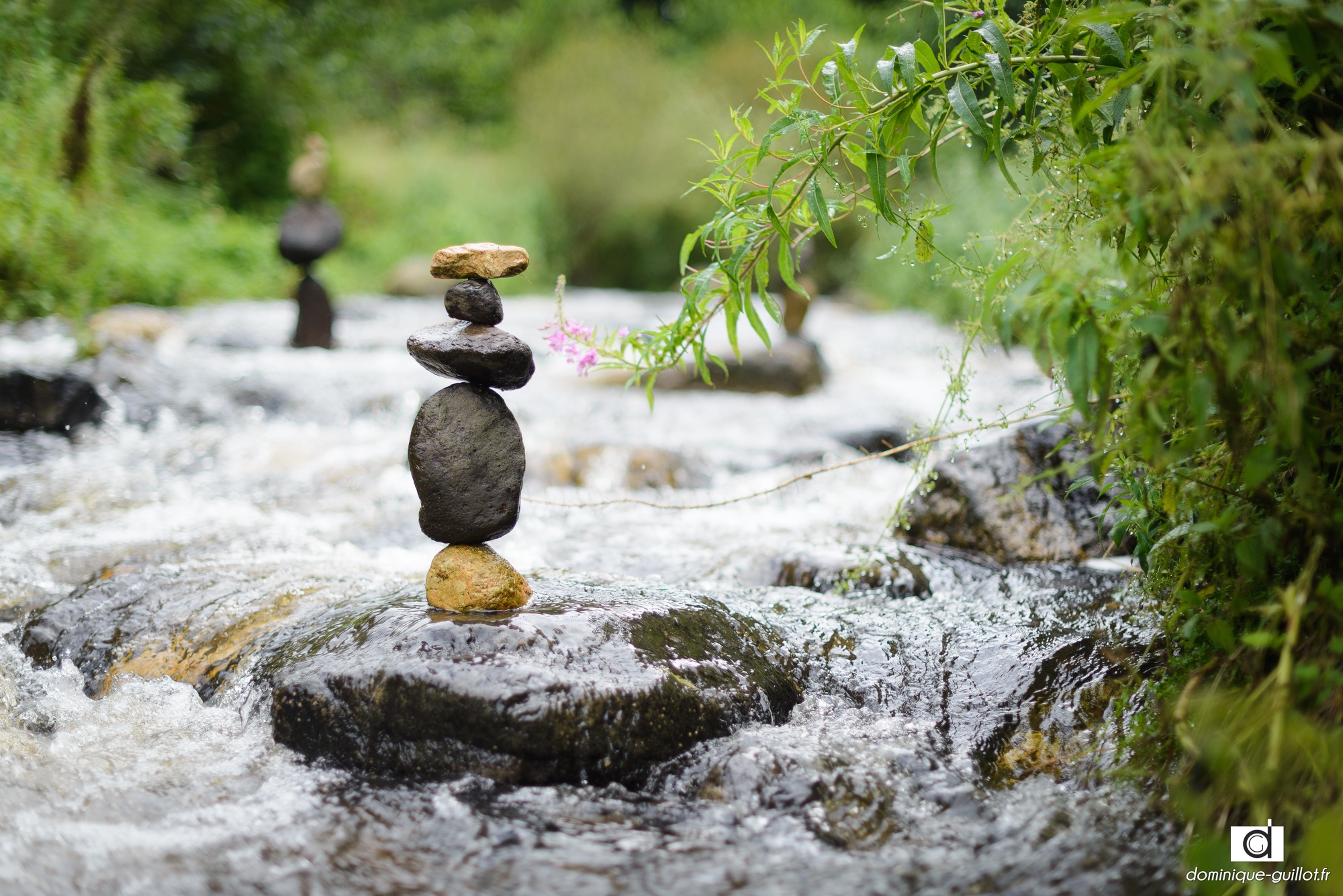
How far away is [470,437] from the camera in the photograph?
2.70 metres

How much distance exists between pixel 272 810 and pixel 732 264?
192cm

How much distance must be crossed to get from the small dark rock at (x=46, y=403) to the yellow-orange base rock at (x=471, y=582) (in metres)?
4.70

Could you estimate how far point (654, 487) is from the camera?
555 centimetres

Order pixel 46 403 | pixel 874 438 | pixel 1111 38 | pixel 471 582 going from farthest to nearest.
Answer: pixel 874 438, pixel 46 403, pixel 471 582, pixel 1111 38

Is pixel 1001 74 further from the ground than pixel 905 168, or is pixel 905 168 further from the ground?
pixel 1001 74

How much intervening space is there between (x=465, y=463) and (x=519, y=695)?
713mm

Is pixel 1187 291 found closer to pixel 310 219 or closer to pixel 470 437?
pixel 470 437

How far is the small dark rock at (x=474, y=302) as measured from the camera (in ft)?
8.85

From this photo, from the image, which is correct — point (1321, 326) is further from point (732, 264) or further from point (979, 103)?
point (732, 264)

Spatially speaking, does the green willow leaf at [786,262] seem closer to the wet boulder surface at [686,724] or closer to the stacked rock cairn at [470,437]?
the stacked rock cairn at [470,437]

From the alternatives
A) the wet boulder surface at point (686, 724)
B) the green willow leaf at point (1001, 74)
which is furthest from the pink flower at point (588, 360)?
the green willow leaf at point (1001, 74)

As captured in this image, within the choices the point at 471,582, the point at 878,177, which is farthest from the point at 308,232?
the point at 878,177

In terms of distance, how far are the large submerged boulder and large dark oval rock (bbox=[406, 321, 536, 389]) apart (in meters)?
2.02

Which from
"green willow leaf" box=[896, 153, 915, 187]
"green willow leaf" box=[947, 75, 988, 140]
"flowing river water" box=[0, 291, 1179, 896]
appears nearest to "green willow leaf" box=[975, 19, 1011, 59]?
"green willow leaf" box=[947, 75, 988, 140]
